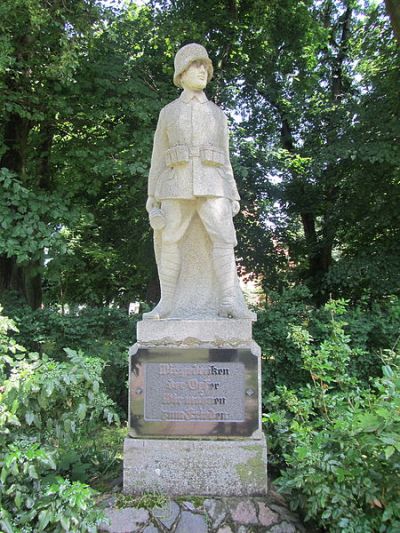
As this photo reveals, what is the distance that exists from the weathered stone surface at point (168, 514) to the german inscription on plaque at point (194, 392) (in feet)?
1.79

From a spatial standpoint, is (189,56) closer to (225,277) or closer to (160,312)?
(225,277)

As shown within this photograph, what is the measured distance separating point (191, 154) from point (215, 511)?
2.48 m

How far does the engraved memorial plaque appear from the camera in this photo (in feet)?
10.4

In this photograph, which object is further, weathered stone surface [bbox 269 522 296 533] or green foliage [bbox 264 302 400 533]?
weathered stone surface [bbox 269 522 296 533]

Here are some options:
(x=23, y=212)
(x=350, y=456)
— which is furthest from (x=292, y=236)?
(x=350, y=456)

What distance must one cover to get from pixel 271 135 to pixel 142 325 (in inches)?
339

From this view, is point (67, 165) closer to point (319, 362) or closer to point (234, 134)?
point (234, 134)

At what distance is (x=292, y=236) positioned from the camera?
11.5 m

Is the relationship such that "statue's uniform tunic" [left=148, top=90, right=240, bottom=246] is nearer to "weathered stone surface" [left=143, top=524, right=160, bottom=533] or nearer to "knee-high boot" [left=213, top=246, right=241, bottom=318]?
"knee-high boot" [left=213, top=246, right=241, bottom=318]

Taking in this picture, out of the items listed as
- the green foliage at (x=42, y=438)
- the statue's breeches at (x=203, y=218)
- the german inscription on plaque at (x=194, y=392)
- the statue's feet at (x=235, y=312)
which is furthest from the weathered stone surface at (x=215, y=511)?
the statue's breeches at (x=203, y=218)

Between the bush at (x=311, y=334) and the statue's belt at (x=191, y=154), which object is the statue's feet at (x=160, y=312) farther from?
the bush at (x=311, y=334)

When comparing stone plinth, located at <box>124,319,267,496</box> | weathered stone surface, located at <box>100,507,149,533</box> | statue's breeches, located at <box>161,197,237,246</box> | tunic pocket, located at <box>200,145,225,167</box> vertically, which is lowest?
weathered stone surface, located at <box>100,507,149,533</box>

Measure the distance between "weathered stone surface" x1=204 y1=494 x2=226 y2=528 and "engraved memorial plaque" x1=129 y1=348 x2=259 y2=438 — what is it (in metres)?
0.42

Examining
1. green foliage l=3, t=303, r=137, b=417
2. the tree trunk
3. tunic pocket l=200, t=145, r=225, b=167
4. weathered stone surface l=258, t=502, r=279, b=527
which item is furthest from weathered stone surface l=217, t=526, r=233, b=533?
the tree trunk
